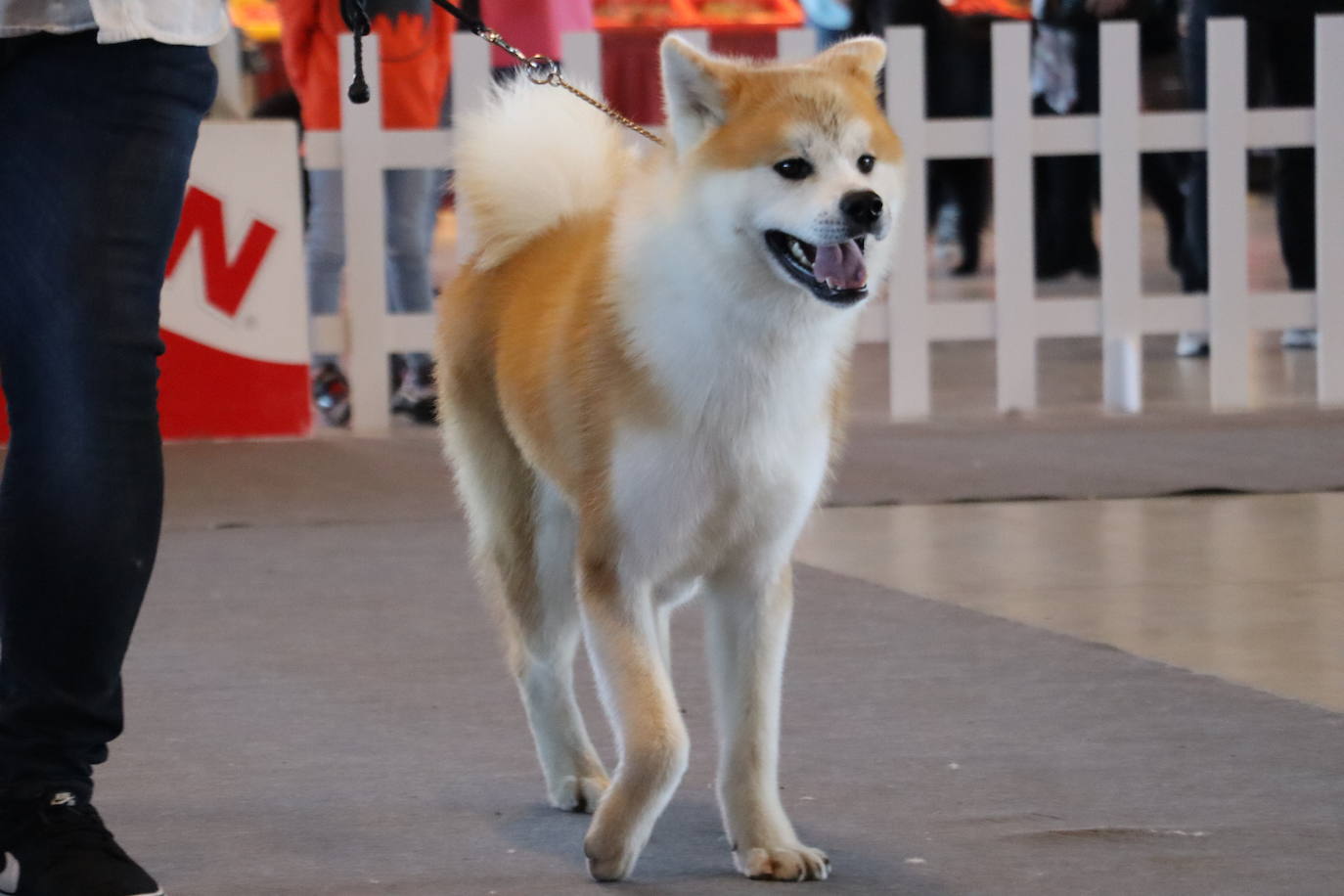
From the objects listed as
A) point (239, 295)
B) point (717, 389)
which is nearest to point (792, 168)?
point (717, 389)

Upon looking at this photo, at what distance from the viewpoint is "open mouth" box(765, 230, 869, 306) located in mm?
2412

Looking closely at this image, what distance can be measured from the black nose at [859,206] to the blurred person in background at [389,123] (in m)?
4.08

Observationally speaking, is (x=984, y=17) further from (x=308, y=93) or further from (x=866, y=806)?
(x=866, y=806)

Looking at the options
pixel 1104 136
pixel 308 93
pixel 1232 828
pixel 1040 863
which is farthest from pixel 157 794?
pixel 1104 136

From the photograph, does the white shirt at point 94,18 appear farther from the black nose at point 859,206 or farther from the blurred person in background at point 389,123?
the blurred person in background at point 389,123

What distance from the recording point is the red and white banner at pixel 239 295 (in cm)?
601

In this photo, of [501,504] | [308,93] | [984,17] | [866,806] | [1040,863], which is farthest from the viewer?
[984,17]

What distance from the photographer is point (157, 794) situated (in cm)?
282

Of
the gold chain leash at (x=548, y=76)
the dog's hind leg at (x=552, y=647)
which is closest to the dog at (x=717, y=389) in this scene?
the dog's hind leg at (x=552, y=647)

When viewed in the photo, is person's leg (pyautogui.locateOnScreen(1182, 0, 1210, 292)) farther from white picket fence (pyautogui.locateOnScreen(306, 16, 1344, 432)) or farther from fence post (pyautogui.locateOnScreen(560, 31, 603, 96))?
fence post (pyautogui.locateOnScreen(560, 31, 603, 96))

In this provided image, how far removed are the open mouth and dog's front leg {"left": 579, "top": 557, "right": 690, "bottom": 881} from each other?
0.41m

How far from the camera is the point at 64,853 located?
2229 mm

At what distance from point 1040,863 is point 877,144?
2.89 feet

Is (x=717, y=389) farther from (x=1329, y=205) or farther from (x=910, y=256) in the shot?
(x=1329, y=205)
